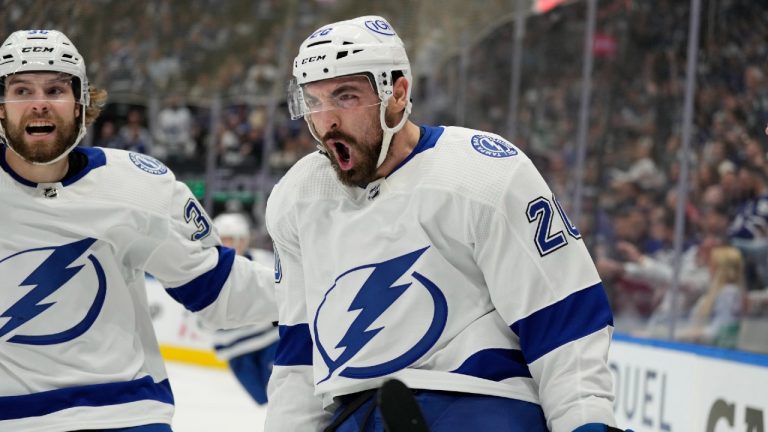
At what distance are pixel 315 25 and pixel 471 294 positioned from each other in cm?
596

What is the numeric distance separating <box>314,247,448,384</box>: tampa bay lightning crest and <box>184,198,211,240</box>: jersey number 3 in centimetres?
66

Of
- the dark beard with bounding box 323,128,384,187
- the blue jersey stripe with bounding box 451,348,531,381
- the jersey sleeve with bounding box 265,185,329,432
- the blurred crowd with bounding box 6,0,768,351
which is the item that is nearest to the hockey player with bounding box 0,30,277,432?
the jersey sleeve with bounding box 265,185,329,432

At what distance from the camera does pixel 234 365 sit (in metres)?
5.22

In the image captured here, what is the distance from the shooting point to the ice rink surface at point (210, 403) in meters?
5.09

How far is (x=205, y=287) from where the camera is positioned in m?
2.48

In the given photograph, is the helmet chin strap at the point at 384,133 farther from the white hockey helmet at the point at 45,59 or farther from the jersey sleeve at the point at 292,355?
the white hockey helmet at the point at 45,59

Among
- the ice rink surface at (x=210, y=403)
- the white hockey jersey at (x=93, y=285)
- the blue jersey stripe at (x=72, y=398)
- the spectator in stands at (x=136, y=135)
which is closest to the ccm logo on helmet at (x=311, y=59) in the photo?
the white hockey jersey at (x=93, y=285)

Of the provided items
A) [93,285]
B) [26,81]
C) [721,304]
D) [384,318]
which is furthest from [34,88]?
[721,304]

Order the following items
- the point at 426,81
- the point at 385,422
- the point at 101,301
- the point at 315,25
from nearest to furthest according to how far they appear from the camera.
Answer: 1. the point at 385,422
2. the point at 101,301
3. the point at 426,81
4. the point at 315,25

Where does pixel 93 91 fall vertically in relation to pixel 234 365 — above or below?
above

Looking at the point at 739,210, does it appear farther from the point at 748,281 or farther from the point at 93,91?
the point at 93,91

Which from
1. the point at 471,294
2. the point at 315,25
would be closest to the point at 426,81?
the point at 315,25

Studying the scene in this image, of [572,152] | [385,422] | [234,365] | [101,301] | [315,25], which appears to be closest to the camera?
[385,422]

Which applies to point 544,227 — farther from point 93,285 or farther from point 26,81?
point 26,81
